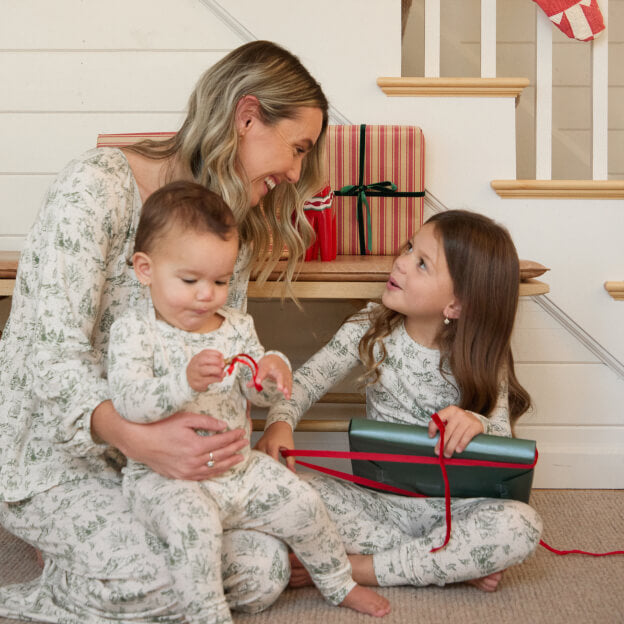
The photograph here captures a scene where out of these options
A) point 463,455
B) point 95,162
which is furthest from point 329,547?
point 95,162

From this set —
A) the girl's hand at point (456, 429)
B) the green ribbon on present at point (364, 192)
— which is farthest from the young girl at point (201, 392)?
the green ribbon on present at point (364, 192)

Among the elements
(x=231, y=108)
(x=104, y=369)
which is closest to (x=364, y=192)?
(x=231, y=108)

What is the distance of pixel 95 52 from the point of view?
74.6 inches

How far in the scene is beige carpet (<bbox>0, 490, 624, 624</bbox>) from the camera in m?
1.28

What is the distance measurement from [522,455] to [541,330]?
66cm

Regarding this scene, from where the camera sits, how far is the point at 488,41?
75.3 inches

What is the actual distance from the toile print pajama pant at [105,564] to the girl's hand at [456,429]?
0.32 m

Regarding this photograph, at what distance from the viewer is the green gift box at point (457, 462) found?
1353mm

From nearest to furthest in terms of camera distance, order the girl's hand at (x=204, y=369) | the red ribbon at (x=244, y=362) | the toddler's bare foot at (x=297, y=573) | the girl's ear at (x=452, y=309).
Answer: the girl's hand at (x=204, y=369), the red ribbon at (x=244, y=362), the toddler's bare foot at (x=297, y=573), the girl's ear at (x=452, y=309)

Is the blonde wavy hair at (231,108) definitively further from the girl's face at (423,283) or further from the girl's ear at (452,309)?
the girl's ear at (452,309)

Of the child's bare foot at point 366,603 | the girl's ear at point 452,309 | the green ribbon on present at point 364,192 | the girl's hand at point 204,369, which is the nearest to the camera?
the girl's hand at point 204,369

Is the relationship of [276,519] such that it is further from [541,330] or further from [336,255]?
[541,330]

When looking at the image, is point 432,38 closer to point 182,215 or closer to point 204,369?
point 182,215

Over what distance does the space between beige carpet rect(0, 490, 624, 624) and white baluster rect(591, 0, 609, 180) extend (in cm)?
87
